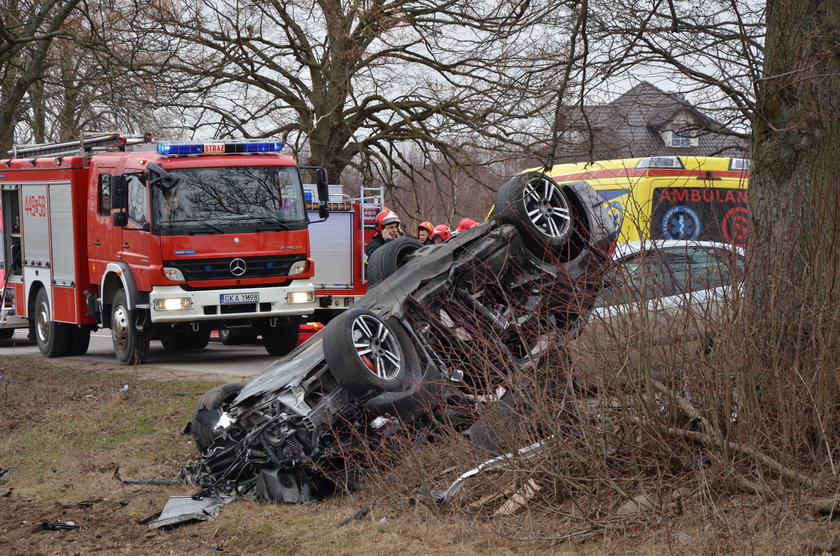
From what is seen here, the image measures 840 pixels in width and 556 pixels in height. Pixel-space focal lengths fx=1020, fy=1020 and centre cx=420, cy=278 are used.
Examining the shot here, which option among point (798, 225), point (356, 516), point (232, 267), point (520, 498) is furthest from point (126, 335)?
point (798, 225)

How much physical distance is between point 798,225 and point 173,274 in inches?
344

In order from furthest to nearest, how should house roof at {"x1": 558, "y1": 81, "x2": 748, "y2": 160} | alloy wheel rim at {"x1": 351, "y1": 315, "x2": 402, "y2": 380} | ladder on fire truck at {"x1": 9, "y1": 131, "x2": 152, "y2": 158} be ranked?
ladder on fire truck at {"x1": 9, "y1": 131, "x2": 152, "y2": 158} < house roof at {"x1": 558, "y1": 81, "x2": 748, "y2": 160} < alloy wheel rim at {"x1": 351, "y1": 315, "x2": 402, "y2": 380}

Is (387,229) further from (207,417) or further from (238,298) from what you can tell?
(207,417)

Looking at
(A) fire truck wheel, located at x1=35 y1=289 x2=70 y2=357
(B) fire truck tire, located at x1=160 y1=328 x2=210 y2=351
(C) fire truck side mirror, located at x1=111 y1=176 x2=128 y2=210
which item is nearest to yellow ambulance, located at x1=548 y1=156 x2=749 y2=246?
(C) fire truck side mirror, located at x1=111 y1=176 x2=128 y2=210

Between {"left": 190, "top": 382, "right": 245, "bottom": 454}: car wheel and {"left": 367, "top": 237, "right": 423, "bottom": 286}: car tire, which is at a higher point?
{"left": 367, "top": 237, "right": 423, "bottom": 286}: car tire

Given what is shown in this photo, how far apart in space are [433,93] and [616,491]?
53.7ft

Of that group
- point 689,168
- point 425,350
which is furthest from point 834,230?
point 689,168

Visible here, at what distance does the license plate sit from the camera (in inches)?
516

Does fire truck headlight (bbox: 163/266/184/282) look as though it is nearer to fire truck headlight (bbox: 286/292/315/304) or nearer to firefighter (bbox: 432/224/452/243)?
fire truck headlight (bbox: 286/292/315/304)

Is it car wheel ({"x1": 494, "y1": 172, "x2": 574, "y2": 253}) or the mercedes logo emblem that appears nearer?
car wheel ({"x1": 494, "y1": 172, "x2": 574, "y2": 253})

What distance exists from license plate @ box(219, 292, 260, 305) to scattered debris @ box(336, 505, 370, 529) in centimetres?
738

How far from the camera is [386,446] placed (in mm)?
6508

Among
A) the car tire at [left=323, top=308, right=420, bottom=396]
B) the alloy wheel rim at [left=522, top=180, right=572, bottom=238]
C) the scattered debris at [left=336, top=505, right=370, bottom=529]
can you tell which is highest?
the alloy wheel rim at [left=522, top=180, right=572, bottom=238]

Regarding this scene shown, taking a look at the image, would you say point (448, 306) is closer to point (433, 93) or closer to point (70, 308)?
point (70, 308)
